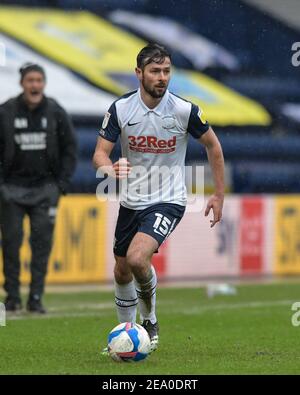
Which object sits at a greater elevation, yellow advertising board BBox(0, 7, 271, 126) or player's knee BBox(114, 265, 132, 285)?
yellow advertising board BBox(0, 7, 271, 126)

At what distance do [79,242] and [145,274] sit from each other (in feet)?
27.6

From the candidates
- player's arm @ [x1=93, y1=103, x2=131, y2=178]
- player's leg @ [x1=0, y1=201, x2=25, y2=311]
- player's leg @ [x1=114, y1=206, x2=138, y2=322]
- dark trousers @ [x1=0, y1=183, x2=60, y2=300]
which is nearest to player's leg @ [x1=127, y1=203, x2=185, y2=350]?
player's leg @ [x1=114, y1=206, x2=138, y2=322]

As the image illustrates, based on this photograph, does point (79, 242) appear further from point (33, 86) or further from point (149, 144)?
point (149, 144)

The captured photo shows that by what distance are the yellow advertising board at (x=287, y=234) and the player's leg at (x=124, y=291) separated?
10.2 metres

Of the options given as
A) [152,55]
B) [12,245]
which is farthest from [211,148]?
[12,245]

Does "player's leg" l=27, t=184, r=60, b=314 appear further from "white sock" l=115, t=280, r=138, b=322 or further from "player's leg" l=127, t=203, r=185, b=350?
"player's leg" l=127, t=203, r=185, b=350

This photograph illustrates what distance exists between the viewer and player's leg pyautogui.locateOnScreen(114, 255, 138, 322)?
8539 millimetres

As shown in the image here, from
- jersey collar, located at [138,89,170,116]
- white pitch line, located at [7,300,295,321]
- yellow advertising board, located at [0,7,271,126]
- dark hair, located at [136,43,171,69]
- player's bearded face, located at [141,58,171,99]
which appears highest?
yellow advertising board, located at [0,7,271,126]

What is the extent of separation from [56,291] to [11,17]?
10128 millimetres

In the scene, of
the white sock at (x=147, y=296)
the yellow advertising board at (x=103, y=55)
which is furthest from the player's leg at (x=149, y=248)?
the yellow advertising board at (x=103, y=55)

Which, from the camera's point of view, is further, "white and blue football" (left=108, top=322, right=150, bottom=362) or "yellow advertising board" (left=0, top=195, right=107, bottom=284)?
"yellow advertising board" (left=0, top=195, right=107, bottom=284)

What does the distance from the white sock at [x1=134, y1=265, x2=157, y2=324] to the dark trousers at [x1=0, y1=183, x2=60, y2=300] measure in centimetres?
336
